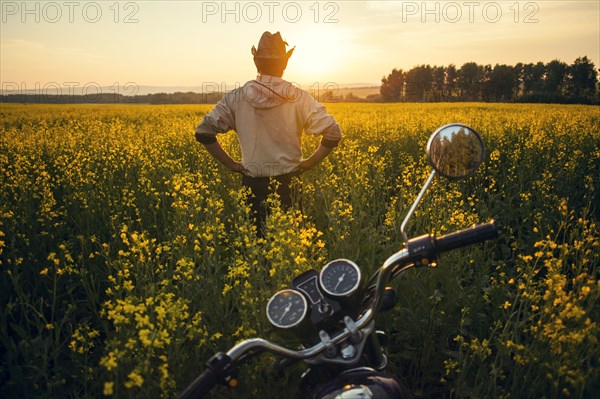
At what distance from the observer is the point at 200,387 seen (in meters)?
1.19

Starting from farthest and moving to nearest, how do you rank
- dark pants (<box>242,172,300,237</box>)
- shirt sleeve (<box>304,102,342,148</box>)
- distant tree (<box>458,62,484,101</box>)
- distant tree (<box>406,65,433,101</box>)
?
distant tree (<box>406,65,433,101</box>) → distant tree (<box>458,62,484,101</box>) → dark pants (<box>242,172,300,237</box>) → shirt sleeve (<box>304,102,342,148</box>)

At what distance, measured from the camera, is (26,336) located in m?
2.72

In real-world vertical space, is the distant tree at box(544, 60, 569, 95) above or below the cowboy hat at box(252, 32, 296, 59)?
above

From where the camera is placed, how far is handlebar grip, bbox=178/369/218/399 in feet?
3.88

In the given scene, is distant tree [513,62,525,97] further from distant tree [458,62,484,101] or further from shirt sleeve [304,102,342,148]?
shirt sleeve [304,102,342,148]

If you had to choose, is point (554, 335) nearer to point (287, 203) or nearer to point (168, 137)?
point (287, 203)

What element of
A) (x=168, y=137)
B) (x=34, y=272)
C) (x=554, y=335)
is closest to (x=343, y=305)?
(x=554, y=335)

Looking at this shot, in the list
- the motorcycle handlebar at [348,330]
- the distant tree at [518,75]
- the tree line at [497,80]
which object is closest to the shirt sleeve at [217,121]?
the motorcycle handlebar at [348,330]

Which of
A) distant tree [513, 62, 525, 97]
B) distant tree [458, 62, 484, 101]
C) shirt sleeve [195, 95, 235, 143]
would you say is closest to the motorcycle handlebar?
shirt sleeve [195, 95, 235, 143]

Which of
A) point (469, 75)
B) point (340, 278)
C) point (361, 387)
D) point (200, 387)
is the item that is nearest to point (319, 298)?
point (340, 278)

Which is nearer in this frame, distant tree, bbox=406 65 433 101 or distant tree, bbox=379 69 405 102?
distant tree, bbox=379 69 405 102

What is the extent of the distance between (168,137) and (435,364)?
8.12m

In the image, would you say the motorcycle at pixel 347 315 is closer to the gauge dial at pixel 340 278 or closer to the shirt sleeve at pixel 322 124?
the gauge dial at pixel 340 278

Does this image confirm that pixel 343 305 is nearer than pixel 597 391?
Yes
